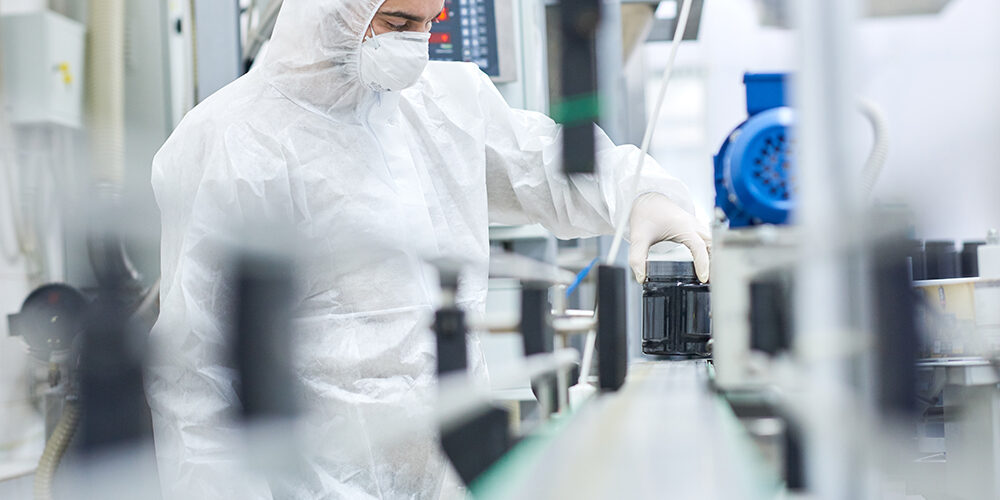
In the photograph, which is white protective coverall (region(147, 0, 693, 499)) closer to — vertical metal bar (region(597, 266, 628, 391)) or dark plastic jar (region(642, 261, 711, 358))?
vertical metal bar (region(597, 266, 628, 391))

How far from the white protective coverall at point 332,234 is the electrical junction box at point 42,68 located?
18 centimetres

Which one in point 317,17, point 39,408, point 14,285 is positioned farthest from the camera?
point 317,17

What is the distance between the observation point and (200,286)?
993 millimetres

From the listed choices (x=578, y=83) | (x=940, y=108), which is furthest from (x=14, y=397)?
(x=940, y=108)

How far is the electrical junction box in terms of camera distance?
562 millimetres

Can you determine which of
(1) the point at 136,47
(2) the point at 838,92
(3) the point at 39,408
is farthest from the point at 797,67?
(1) the point at 136,47

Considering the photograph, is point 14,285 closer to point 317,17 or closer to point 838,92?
point 838,92

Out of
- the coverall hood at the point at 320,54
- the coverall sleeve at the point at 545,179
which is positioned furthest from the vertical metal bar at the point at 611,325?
the coverall hood at the point at 320,54

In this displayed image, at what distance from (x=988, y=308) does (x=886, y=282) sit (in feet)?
0.72

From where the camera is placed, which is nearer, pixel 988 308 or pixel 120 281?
pixel 120 281

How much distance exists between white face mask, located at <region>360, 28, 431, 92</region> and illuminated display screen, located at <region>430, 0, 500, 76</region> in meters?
0.68

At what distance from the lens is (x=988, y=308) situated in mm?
455

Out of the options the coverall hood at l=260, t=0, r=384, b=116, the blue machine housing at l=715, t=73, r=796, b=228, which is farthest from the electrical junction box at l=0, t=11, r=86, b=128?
the blue machine housing at l=715, t=73, r=796, b=228

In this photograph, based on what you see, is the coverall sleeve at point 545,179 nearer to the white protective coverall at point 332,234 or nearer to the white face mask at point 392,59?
the white protective coverall at point 332,234
